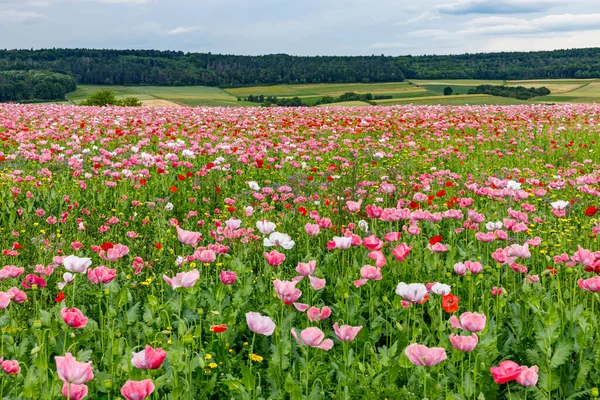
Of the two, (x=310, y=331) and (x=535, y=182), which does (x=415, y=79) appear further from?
(x=310, y=331)

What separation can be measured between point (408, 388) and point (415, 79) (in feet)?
240

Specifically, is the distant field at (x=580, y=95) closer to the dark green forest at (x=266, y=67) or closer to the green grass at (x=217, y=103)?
the dark green forest at (x=266, y=67)

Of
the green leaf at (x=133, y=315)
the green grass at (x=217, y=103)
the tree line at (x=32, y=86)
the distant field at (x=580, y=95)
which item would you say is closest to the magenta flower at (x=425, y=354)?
the green leaf at (x=133, y=315)

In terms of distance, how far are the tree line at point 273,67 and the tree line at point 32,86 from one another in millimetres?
10522

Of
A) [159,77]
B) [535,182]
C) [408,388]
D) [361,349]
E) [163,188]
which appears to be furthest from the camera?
[159,77]

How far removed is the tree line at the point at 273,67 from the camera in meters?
68.8

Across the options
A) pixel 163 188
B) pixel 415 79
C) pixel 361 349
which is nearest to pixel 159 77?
pixel 415 79

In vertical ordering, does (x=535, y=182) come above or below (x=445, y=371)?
above

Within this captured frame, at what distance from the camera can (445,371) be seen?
322 centimetres

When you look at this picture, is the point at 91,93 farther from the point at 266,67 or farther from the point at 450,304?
the point at 450,304

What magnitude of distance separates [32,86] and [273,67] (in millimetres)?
33087

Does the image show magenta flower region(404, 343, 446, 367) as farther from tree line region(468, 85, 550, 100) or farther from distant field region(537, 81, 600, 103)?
distant field region(537, 81, 600, 103)

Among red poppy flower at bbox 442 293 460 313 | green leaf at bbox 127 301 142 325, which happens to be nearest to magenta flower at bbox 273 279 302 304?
red poppy flower at bbox 442 293 460 313

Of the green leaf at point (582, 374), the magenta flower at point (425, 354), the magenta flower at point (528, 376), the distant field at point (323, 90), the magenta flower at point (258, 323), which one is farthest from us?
the distant field at point (323, 90)
